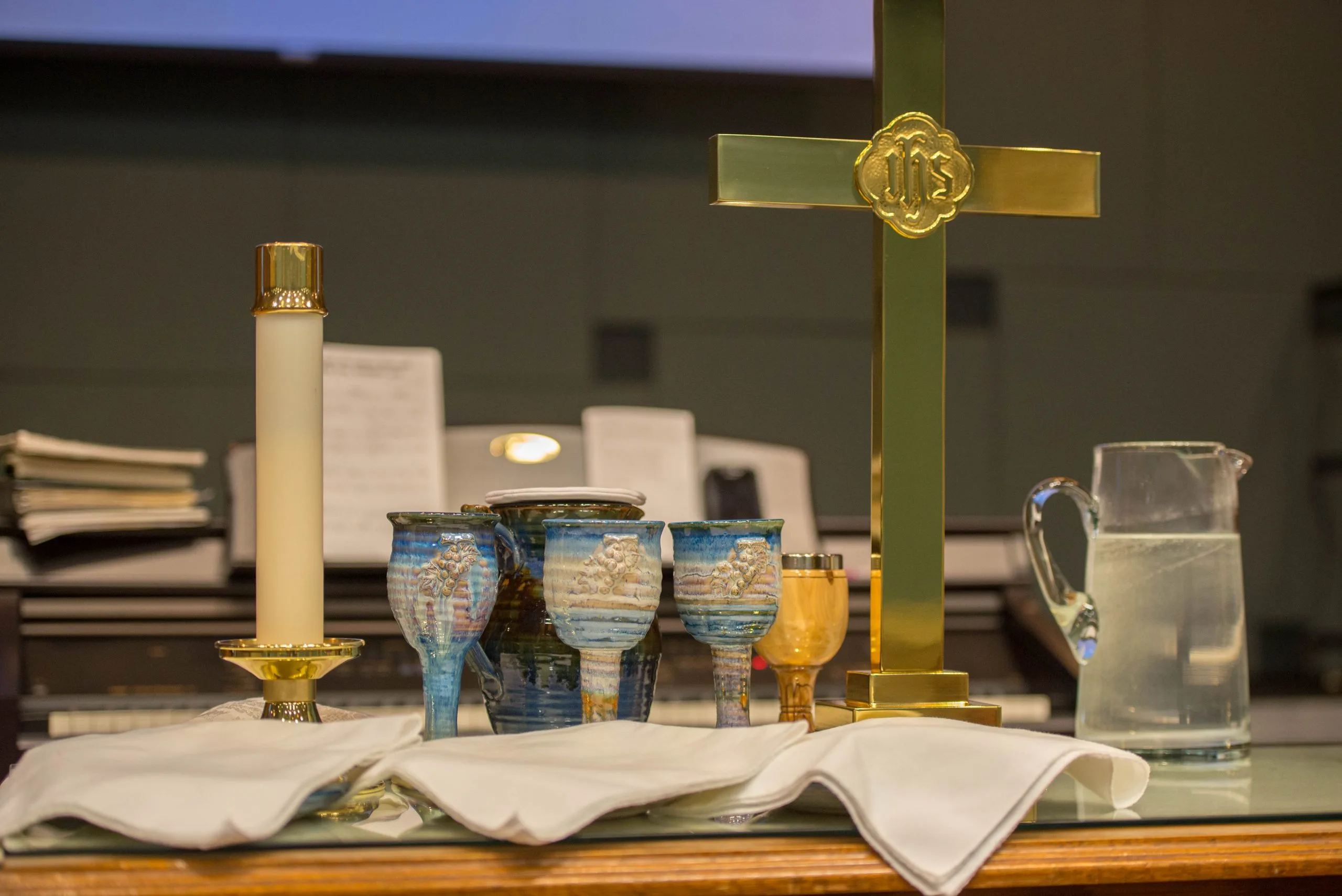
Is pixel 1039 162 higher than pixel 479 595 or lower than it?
higher

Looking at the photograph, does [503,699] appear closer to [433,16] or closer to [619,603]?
[619,603]

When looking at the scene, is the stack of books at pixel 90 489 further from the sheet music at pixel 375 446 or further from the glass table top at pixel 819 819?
the glass table top at pixel 819 819

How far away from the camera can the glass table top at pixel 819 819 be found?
60 centimetres

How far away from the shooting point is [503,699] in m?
0.79

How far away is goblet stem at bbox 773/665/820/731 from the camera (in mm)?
852

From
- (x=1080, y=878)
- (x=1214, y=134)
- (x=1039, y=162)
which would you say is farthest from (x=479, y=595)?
(x=1214, y=134)

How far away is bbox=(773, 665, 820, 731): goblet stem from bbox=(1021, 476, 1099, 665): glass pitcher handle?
0.53 ft

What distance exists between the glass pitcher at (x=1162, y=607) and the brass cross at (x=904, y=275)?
87 mm

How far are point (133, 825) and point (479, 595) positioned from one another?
216mm

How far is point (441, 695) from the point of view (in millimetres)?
751

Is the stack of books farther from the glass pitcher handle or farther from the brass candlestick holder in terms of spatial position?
the glass pitcher handle

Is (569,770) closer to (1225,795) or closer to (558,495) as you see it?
(558,495)

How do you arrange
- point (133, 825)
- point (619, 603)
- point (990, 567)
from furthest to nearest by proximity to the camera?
point (990, 567), point (619, 603), point (133, 825)

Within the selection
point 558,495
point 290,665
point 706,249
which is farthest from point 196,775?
point 706,249
